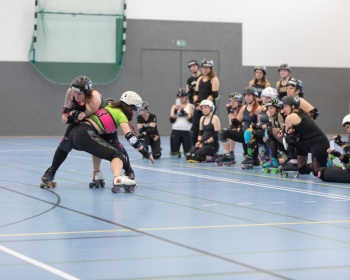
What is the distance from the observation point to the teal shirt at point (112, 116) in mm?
10000

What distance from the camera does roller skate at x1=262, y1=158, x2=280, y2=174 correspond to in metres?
12.8

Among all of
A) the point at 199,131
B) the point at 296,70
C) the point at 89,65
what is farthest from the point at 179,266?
the point at 296,70

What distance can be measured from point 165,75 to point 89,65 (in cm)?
272

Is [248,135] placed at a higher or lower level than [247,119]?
lower

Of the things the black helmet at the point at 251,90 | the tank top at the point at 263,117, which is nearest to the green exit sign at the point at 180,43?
the black helmet at the point at 251,90

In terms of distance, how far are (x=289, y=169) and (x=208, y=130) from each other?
3638 millimetres

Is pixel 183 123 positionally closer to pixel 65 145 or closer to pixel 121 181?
pixel 65 145

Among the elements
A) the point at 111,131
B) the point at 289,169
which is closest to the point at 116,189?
the point at 111,131

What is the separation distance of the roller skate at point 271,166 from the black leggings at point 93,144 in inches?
144

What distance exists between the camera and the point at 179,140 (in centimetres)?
1698

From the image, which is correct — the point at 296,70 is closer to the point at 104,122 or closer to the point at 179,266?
the point at 104,122

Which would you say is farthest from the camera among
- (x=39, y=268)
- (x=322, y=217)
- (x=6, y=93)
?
(x=6, y=93)

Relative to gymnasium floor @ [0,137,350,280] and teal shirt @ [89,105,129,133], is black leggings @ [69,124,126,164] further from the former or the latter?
gymnasium floor @ [0,137,350,280]

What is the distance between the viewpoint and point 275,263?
5.41 metres
